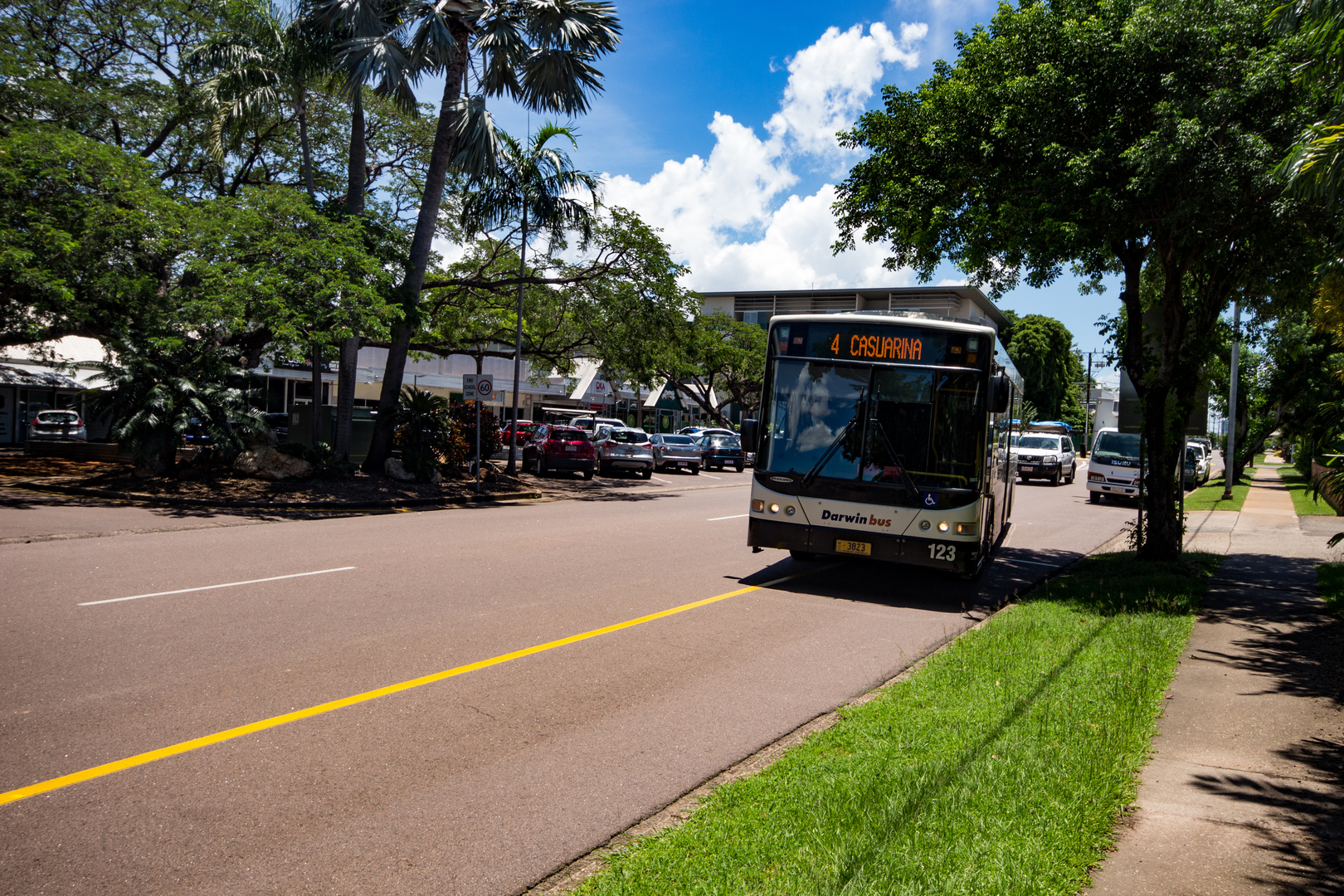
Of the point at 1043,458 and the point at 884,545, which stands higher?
the point at 1043,458

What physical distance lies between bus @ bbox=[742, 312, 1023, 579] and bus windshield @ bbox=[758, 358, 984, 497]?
0.01 metres

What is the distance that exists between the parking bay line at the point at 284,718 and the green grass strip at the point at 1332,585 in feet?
24.1

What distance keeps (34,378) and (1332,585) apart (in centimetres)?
3454

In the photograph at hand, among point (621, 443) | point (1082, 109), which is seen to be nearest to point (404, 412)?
point (621, 443)

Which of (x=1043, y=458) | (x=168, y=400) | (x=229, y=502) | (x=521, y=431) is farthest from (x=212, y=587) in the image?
(x=1043, y=458)

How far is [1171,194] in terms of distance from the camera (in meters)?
10.5

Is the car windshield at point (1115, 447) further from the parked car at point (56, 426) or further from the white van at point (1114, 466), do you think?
the parked car at point (56, 426)

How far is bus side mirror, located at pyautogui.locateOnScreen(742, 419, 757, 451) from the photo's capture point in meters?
10.4

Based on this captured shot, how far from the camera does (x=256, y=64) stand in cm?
2064

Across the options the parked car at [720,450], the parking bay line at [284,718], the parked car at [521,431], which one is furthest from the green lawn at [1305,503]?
the parked car at [521,431]

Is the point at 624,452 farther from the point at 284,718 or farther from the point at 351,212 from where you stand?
the point at 284,718

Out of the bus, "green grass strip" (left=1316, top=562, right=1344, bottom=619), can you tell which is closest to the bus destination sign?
the bus

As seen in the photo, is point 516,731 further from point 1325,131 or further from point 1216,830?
point 1325,131

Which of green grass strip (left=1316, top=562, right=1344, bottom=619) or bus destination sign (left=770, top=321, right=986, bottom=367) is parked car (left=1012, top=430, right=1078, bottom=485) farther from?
bus destination sign (left=770, top=321, right=986, bottom=367)
